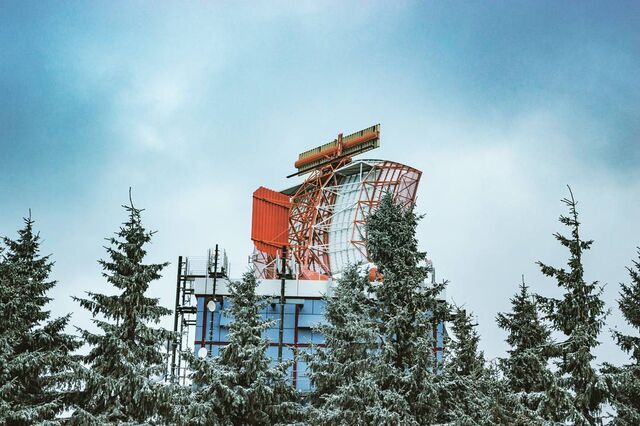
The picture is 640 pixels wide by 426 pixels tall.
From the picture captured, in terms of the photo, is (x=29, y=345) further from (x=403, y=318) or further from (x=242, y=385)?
(x=403, y=318)

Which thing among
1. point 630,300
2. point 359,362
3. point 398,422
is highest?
point 630,300

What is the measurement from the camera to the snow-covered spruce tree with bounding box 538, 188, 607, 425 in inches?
917

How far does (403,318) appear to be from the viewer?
25.8m

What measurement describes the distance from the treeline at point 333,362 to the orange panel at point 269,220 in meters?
18.2

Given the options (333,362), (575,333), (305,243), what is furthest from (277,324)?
(575,333)

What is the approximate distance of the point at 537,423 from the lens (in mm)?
22812

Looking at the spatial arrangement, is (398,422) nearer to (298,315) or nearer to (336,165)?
(298,315)

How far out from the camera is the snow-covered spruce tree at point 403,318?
25266mm

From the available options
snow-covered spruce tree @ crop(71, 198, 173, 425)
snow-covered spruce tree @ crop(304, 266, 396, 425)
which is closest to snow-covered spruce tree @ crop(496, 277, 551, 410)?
snow-covered spruce tree @ crop(304, 266, 396, 425)

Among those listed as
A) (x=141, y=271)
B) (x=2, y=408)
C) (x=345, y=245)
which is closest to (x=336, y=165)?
(x=345, y=245)

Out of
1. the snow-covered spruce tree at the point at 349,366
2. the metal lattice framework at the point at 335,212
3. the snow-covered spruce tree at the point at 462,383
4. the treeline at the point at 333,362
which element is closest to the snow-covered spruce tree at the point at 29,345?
the treeline at the point at 333,362

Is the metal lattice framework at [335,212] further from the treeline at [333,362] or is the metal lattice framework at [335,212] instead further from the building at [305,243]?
the treeline at [333,362]

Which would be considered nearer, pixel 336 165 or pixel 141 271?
pixel 141 271

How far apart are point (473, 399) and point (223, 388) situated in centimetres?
841
